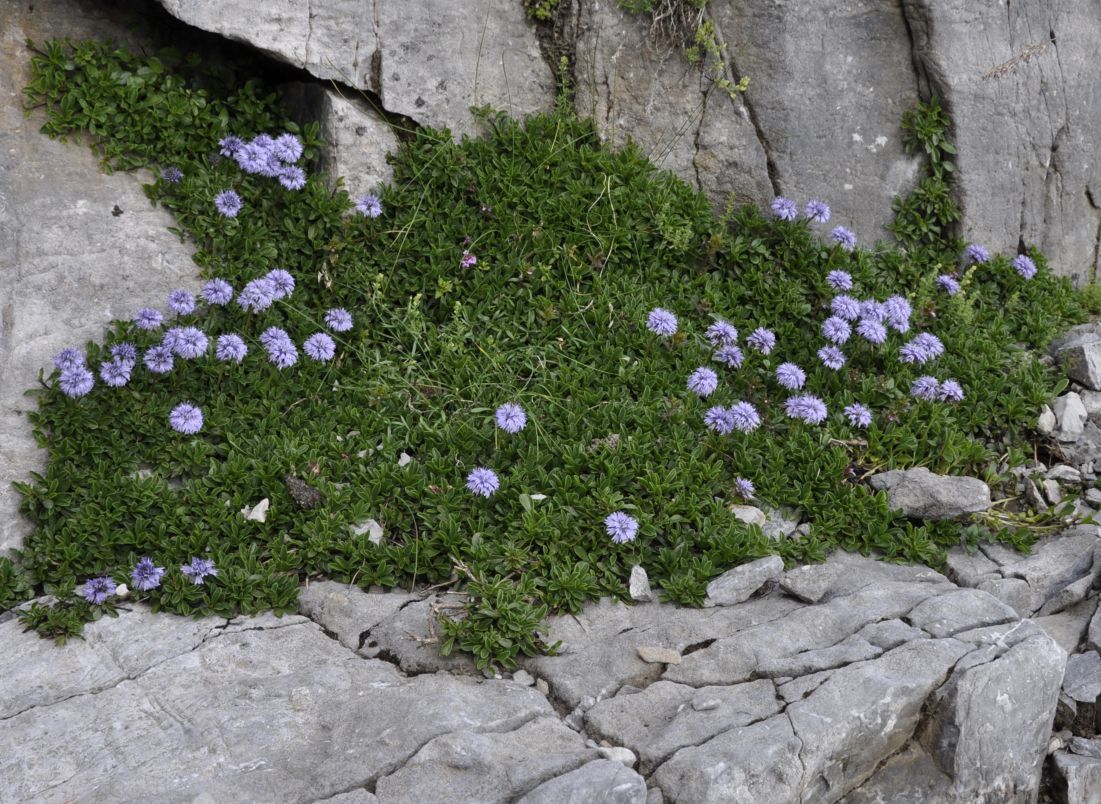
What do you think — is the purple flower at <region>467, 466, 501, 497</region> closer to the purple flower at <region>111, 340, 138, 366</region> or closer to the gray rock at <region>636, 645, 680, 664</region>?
the gray rock at <region>636, 645, 680, 664</region>

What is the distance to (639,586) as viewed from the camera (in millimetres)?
4836

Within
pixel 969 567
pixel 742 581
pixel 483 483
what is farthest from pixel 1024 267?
pixel 483 483

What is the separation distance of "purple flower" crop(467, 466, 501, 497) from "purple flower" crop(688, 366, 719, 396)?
128 cm

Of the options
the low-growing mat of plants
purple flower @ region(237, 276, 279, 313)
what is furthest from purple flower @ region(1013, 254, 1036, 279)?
purple flower @ region(237, 276, 279, 313)

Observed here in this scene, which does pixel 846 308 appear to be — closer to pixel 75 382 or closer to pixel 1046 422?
pixel 1046 422

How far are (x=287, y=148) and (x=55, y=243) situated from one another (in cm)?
133

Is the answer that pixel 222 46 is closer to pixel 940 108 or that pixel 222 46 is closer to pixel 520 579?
pixel 520 579

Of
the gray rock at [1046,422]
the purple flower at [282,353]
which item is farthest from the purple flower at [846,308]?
the purple flower at [282,353]

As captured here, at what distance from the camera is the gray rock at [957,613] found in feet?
14.4

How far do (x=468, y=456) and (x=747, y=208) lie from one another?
2.62 meters

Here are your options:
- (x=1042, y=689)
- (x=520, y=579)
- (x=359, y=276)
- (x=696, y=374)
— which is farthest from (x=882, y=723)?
(x=359, y=276)

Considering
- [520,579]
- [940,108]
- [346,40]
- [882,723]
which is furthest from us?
[940,108]

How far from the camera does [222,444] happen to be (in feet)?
17.2

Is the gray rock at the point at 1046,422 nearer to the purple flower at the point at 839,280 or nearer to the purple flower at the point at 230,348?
the purple flower at the point at 839,280
